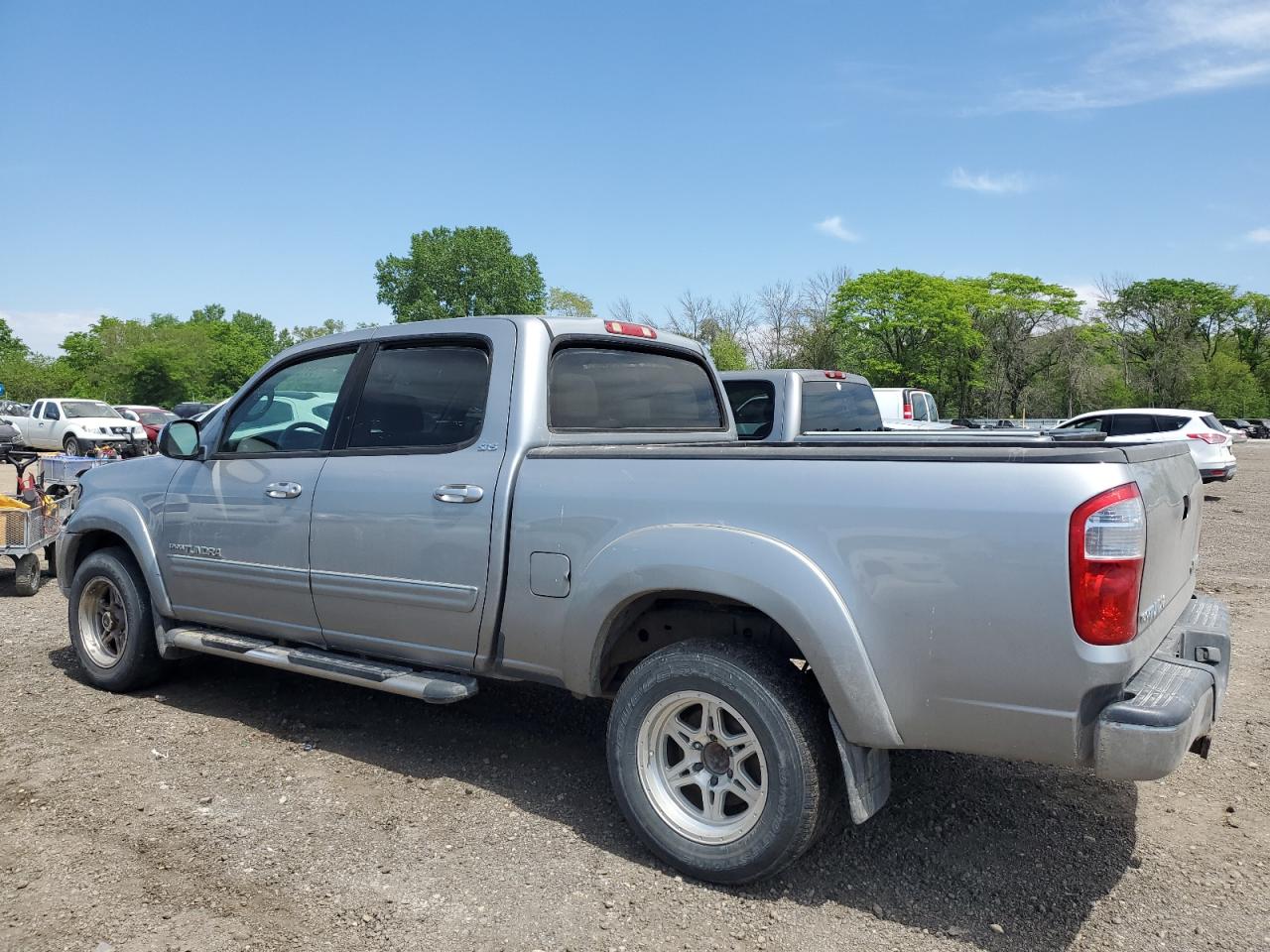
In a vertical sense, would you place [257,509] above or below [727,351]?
below

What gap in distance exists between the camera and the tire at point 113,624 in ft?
16.6

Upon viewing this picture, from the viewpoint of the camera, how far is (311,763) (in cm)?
423

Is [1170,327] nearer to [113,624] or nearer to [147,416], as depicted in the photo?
[147,416]

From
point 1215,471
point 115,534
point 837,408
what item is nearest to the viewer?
point 115,534

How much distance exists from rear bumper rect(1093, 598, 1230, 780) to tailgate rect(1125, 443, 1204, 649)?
0.11 metres

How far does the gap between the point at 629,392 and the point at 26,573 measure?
6.40 m

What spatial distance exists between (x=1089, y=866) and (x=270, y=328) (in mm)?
135982

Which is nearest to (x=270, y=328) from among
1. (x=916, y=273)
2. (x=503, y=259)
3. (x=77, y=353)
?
(x=77, y=353)

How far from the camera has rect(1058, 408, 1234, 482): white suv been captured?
54.9 feet

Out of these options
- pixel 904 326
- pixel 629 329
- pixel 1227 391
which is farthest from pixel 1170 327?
pixel 629 329

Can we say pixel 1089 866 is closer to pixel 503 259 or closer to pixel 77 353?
pixel 503 259

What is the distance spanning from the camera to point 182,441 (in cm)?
480

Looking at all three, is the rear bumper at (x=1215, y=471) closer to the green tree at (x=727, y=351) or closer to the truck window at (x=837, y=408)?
the truck window at (x=837, y=408)

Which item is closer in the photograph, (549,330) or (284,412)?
(549,330)
